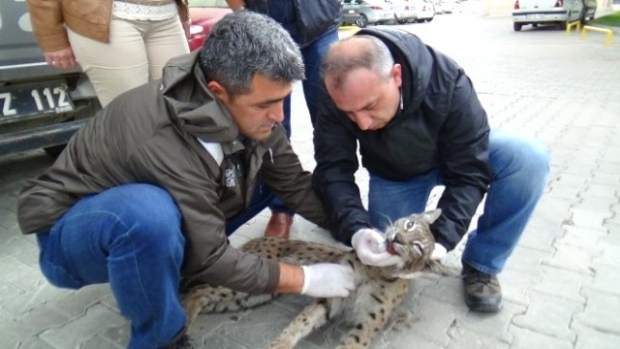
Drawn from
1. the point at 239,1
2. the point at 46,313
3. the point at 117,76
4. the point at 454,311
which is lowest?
the point at 454,311

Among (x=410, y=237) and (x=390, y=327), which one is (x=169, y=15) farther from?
(x=390, y=327)

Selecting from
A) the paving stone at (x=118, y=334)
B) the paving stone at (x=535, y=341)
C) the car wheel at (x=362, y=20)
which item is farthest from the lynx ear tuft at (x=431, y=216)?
the car wheel at (x=362, y=20)

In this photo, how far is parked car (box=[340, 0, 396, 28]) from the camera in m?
28.2

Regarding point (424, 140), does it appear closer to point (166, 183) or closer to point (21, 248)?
point (166, 183)

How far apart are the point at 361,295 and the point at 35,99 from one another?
259 centimetres

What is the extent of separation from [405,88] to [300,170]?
794 millimetres

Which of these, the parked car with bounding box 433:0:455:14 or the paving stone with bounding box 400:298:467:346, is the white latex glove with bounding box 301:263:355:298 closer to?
the paving stone with bounding box 400:298:467:346

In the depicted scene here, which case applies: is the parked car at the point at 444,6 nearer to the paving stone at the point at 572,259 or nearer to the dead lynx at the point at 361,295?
the paving stone at the point at 572,259

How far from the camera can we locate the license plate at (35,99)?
344cm

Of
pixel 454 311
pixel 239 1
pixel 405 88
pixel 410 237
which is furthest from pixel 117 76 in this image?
pixel 454 311

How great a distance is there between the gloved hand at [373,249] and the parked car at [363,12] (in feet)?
86.3

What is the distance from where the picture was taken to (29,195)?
7.38ft

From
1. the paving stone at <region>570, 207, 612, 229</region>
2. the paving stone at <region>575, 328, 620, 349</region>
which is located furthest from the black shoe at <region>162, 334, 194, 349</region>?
the paving stone at <region>570, 207, 612, 229</region>

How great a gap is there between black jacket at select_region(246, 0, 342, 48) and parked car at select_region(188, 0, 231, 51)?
718 millimetres
